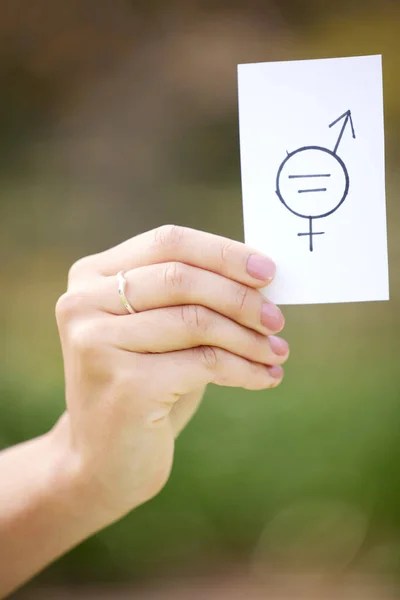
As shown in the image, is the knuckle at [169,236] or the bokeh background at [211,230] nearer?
the knuckle at [169,236]

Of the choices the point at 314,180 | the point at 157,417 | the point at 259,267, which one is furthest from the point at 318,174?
the point at 157,417

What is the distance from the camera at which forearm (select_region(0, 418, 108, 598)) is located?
76cm

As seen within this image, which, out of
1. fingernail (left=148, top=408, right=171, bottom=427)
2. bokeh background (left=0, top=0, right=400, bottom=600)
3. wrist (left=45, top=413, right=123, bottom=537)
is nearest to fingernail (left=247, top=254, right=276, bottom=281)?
fingernail (left=148, top=408, right=171, bottom=427)

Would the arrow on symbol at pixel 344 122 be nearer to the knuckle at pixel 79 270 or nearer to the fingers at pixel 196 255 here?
the fingers at pixel 196 255

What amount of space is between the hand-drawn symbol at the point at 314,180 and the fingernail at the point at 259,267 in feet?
0.29

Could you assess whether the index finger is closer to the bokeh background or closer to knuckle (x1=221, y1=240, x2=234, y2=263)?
knuckle (x1=221, y1=240, x2=234, y2=263)

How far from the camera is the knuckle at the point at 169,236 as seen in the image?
2.08ft

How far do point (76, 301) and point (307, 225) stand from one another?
29cm

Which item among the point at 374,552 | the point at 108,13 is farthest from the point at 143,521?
the point at 108,13

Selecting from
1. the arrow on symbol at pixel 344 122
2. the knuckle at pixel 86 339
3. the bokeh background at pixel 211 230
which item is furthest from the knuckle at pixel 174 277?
the bokeh background at pixel 211 230

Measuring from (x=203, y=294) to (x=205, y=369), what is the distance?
0.30 ft

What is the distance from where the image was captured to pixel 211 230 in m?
1.19

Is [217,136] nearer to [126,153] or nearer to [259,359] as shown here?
[126,153]

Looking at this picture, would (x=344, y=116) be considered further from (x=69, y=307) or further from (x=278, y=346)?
(x=69, y=307)
